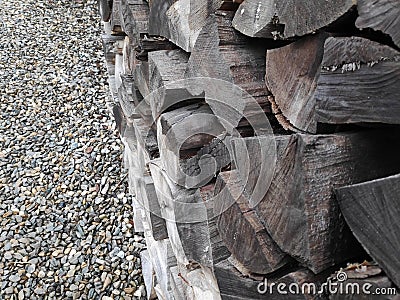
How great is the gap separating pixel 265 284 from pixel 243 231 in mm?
85

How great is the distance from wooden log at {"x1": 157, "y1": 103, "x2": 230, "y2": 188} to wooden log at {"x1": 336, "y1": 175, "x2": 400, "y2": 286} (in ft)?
1.40

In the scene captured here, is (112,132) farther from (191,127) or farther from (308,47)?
Answer: (308,47)

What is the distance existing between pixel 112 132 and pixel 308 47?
8.74 ft

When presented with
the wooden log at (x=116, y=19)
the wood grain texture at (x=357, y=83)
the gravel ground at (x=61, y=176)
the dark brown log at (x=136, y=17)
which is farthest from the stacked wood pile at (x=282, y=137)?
the gravel ground at (x=61, y=176)

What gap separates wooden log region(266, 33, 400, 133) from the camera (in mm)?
506

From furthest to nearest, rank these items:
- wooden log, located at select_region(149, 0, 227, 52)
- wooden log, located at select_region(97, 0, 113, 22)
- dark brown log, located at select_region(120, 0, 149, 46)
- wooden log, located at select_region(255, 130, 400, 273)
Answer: wooden log, located at select_region(97, 0, 113, 22) < dark brown log, located at select_region(120, 0, 149, 46) < wooden log, located at select_region(149, 0, 227, 52) < wooden log, located at select_region(255, 130, 400, 273)

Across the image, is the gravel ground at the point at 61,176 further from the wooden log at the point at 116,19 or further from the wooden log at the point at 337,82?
the wooden log at the point at 337,82

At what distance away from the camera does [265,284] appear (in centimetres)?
72

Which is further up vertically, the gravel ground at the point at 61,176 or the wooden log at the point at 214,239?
the wooden log at the point at 214,239

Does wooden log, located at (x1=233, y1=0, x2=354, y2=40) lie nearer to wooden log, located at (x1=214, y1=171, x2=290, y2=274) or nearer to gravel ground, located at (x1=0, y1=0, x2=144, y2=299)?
wooden log, located at (x1=214, y1=171, x2=290, y2=274)

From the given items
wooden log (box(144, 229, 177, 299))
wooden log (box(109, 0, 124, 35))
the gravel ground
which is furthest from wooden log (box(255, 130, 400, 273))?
the gravel ground

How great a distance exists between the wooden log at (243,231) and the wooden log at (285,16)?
24 centimetres

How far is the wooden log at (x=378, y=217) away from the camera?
0.50m

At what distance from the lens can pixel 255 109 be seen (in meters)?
0.78
